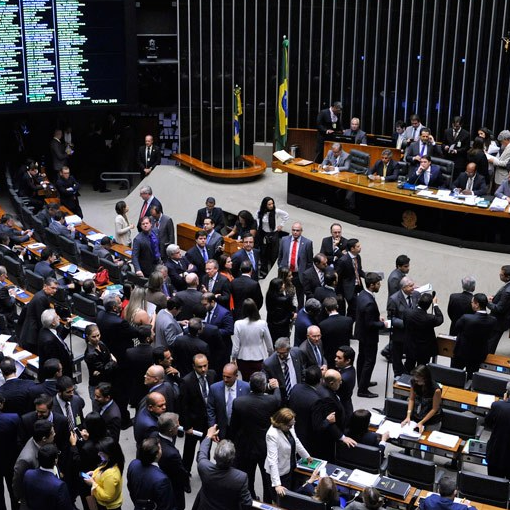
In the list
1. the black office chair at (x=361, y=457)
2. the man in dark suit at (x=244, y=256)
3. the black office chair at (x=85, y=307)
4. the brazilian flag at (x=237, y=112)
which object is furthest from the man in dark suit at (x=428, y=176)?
the black office chair at (x=361, y=457)

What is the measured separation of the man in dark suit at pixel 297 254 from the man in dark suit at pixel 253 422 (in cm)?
416

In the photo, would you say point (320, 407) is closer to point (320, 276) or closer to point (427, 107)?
point (320, 276)

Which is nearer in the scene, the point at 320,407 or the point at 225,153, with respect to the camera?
the point at 320,407

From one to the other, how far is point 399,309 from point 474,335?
0.91 m

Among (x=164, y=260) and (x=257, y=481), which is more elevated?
(x=164, y=260)

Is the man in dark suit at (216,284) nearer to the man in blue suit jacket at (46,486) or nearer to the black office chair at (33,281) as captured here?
the black office chair at (33,281)

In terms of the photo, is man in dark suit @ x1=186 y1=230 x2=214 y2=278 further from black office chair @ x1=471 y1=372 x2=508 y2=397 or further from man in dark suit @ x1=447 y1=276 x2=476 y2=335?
black office chair @ x1=471 y1=372 x2=508 y2=397

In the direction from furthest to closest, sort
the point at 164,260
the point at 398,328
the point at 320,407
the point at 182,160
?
1. the point at 182,160
2. the point at 164,260
3. the point at 398,328
4. the point at 320,407

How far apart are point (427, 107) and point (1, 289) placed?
1021 cm

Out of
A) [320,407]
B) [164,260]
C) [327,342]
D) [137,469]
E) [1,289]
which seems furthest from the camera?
[164,260]

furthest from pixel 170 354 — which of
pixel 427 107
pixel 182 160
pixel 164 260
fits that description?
pixel 427 107

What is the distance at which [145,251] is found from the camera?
1205 cm

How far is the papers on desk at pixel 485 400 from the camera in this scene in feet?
28.8

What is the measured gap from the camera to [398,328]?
9.95 m
